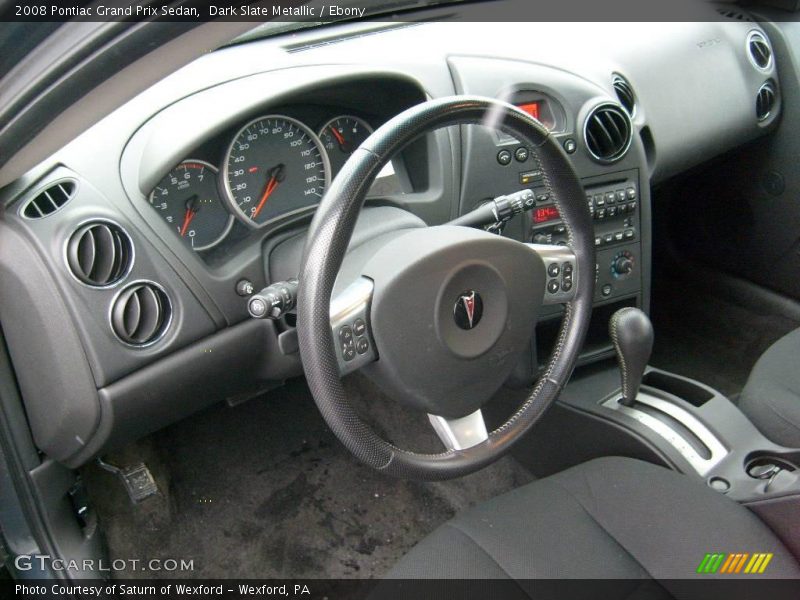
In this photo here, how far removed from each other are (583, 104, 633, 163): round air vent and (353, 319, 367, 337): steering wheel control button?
885 millimetres

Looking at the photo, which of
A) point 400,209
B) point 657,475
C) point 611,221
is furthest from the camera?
point 611,221

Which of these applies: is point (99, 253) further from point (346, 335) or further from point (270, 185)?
point (346, 335)

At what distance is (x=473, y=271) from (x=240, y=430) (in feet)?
3.88

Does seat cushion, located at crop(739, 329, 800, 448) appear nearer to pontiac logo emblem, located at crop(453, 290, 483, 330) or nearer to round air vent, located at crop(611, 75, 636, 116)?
round air vent, located at crop(611, 75, 636, 116)

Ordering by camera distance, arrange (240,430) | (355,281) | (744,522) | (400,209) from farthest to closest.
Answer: (240,430) < (400,209) < (744,522) < (355,281)

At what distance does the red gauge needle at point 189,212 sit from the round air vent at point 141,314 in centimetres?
14

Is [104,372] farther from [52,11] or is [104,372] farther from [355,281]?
[52,11]

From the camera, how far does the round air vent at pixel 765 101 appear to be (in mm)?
2244

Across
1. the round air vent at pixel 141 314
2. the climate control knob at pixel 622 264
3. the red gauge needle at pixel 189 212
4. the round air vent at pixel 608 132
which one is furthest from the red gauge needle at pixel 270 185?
the climate control knob at pixel 622 264

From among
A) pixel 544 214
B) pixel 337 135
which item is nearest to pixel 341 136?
pixel 337 135

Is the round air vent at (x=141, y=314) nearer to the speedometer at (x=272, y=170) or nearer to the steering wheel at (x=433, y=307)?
the speedometer at (x=272, y=170)

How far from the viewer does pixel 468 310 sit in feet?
3.81

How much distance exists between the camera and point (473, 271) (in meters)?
1.16

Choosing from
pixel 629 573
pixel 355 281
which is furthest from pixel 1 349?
pixel 629 573
